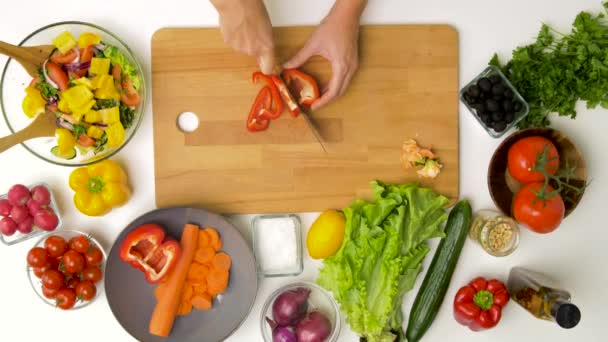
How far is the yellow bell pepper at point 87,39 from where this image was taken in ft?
4.59

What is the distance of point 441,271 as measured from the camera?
1.53m

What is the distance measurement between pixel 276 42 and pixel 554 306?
3.28 feet

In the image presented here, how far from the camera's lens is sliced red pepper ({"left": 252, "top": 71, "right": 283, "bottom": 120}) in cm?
147

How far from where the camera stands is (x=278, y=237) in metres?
1.51

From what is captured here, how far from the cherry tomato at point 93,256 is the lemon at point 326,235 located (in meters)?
0.57

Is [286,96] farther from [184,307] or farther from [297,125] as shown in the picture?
[184,307]

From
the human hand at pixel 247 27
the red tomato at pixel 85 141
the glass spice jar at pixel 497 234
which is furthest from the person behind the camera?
the glass spice jar at pixel 497 234

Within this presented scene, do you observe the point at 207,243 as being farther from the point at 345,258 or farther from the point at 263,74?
the point at 263,74

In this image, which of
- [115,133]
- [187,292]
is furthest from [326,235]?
[115,133]

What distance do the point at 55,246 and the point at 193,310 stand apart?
0.40m

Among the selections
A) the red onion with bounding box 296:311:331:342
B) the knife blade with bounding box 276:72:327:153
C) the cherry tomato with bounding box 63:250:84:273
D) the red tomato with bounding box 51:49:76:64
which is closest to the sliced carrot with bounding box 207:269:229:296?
the red onion with bounding box 296:311:331:342

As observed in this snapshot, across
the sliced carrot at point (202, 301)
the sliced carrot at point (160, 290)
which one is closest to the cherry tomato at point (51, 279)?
the sliced carrot at point (160, 290)

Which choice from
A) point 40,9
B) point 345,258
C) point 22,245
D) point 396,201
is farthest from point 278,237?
point 40,9

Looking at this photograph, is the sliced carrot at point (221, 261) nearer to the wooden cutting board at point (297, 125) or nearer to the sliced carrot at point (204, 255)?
the sliced carrot at point (204, 255)
